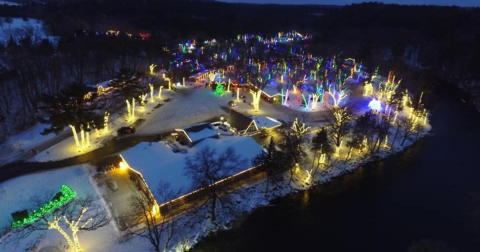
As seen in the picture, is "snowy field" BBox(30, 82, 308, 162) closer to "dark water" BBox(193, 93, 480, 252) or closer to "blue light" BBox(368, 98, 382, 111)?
"blue light" BBox(368, 98, 382, 111)

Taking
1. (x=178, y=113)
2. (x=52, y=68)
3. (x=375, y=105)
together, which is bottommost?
(x=178, y=113)

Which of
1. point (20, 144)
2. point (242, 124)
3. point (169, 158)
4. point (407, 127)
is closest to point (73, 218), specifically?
point (169, 158)

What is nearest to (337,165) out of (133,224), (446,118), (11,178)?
(133,224)

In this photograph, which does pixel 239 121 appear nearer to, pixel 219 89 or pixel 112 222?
pixel 219 89

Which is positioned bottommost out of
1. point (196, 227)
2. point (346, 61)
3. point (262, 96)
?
point (196, 227)

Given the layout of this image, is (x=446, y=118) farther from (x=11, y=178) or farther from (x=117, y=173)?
(x=11, y=178)

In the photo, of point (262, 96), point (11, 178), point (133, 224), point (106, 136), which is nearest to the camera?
point (133, 224)
